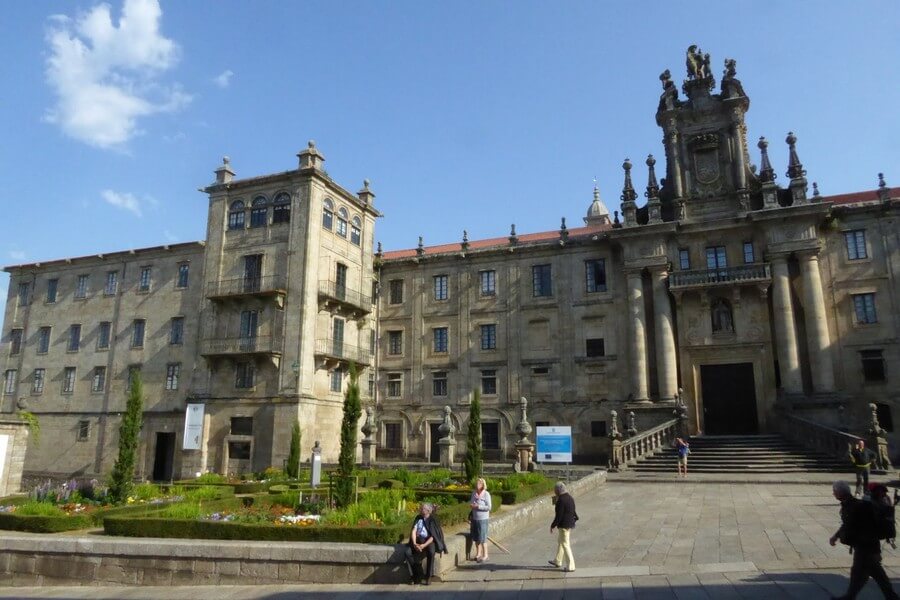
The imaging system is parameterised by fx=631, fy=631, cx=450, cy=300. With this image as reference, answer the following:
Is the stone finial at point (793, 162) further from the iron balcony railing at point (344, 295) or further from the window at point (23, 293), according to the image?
the window at point (23, 293)

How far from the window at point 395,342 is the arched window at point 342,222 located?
7.16 metres

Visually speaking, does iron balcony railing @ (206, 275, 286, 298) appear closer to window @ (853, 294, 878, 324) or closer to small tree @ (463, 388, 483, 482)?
small tree @ (463, 388, 483, 482)

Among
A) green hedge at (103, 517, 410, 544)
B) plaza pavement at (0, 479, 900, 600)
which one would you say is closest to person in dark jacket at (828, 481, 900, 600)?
plaza pavement at (0, 479, 900, 600)

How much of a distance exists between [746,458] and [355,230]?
2584 centimetres

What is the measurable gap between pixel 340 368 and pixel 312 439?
494 cm

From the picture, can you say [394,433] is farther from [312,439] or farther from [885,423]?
[885,423]

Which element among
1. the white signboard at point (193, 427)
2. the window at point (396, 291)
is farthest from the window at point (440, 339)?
the white signboard at point (193, 427)

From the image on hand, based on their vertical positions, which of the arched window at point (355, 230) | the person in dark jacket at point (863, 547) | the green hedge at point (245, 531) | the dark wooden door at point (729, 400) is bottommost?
the green hedge at point (245, 531)

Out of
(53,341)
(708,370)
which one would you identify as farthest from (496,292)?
(53,341)

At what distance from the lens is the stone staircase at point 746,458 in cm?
2547

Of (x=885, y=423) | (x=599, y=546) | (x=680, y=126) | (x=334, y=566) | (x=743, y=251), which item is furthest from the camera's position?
(x=680, y=126)

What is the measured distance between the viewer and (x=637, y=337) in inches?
1352

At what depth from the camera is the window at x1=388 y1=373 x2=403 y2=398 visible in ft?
132

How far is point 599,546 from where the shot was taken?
1281 centimetres
